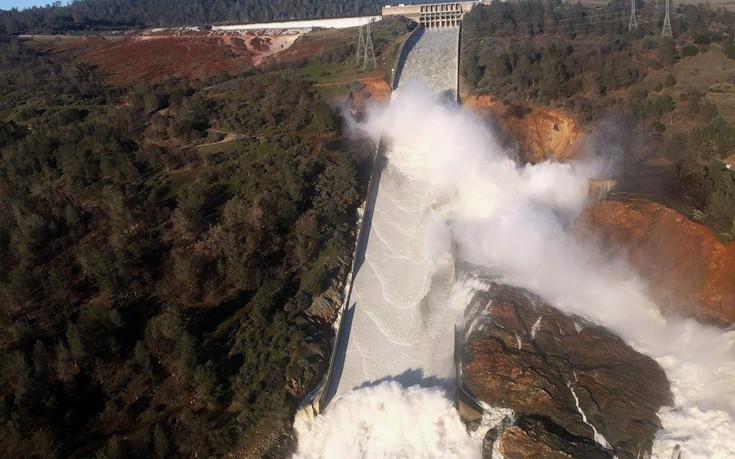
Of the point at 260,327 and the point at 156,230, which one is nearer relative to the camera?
the point at 260,327

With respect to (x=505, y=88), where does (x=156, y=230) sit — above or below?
below

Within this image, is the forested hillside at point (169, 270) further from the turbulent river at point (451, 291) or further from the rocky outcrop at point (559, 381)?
the rocky outcrop at point (559, 381)

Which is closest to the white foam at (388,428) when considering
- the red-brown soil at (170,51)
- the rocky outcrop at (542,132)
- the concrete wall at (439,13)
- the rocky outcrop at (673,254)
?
the rocky outcrop at (673,254)

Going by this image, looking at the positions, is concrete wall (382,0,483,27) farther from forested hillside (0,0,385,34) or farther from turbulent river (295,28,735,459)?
turbulent river (295,28,735,459)

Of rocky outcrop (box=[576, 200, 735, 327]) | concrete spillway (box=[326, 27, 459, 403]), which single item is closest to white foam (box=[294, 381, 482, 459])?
concrete spillway (box=[326, 27, 459, 403])

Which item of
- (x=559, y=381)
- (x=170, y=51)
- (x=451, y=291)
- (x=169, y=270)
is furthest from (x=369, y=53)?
(x=559, y=381)

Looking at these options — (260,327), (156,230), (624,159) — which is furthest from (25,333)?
(624,159)

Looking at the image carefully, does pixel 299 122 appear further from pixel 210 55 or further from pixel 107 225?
pixel 210 55
